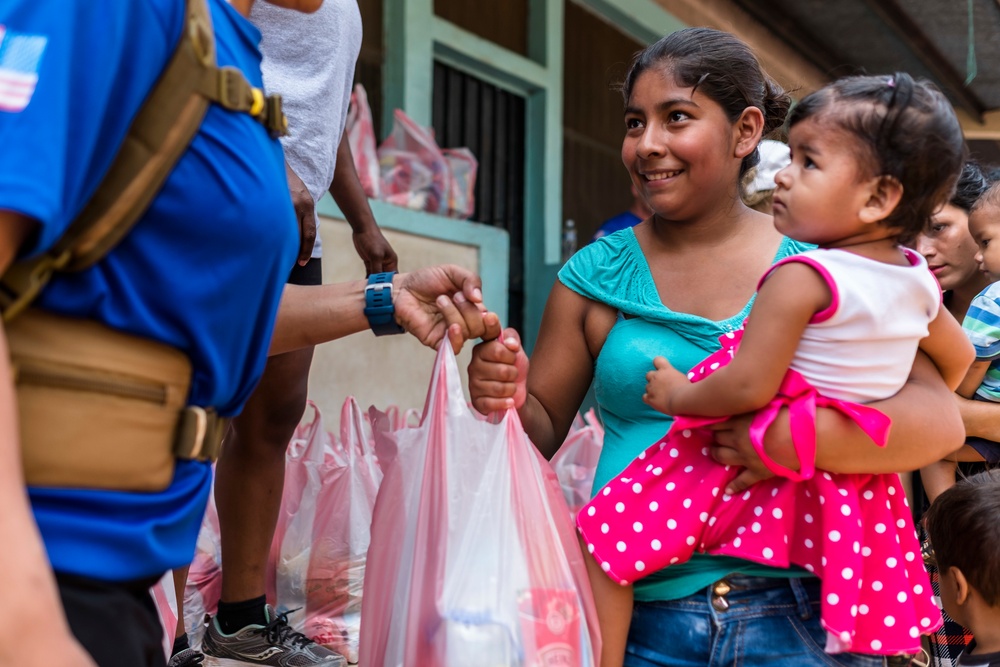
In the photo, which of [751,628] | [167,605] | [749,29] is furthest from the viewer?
[749,29]

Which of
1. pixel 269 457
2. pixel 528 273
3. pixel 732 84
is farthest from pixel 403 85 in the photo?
pixel 732 84

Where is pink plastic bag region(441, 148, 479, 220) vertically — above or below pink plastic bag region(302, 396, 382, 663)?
above

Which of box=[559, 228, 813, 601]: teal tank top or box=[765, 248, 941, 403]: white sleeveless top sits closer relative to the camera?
box=[765, 248, 941, 403]: white sleeveless top

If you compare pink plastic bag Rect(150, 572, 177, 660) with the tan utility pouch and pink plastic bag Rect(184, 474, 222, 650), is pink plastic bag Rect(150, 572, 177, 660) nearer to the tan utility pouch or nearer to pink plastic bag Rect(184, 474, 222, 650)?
pink plastic bag Rect(184, 474, 222, 650)

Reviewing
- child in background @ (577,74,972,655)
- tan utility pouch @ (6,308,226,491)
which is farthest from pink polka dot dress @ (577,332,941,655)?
tan utility pouch @ (6,308,226,491)

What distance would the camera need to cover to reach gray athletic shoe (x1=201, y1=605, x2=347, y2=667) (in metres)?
2.28

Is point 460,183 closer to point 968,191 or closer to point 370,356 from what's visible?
point 370,356

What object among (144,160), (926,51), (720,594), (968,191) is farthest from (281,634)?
(926,51)

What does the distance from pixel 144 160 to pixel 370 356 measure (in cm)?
329

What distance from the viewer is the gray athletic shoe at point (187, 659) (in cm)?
222

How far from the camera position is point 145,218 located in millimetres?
902

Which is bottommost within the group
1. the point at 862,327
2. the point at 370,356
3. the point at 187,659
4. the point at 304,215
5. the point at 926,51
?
the point at 187,659

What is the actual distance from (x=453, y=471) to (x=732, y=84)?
0.88 meters

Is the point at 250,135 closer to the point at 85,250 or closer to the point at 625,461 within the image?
the point at 85,250
